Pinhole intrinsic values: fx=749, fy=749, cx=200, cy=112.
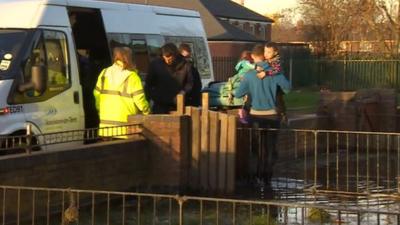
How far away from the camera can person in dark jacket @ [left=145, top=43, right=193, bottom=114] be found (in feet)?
38.2

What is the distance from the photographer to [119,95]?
10586 millimetres

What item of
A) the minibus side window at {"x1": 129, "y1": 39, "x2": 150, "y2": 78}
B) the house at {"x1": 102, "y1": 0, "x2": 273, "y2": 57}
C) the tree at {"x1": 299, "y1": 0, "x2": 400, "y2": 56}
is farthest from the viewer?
the house at {"x1": 102, "y1": 0, "x2": 273, "y2": 57}

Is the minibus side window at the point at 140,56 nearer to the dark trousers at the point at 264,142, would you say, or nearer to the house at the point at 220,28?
the dark trousers at the point at 264,142

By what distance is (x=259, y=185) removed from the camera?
11633mm

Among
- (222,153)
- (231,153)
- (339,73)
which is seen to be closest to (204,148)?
(222,153)

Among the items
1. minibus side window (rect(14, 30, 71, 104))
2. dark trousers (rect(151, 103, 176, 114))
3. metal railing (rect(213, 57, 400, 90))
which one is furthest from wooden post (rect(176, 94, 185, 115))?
metal railing (rect(213, 57, 400, 90))

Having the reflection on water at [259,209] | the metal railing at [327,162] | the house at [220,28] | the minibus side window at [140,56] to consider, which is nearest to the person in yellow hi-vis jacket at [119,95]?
the reflection on water at [259,209]

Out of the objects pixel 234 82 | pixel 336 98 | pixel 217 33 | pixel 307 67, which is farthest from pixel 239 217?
pixel 217 33

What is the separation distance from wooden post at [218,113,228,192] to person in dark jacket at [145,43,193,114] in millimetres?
1056

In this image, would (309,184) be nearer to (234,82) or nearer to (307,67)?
(234,82)

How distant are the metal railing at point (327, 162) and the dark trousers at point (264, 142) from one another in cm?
2

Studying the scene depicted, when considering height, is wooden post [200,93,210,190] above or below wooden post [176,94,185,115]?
below

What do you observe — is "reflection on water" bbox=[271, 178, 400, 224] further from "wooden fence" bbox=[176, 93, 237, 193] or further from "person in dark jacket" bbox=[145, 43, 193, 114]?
"person in dark jacket" bbox=[145, 43, 193, 114]

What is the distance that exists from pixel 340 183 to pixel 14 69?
554cm
